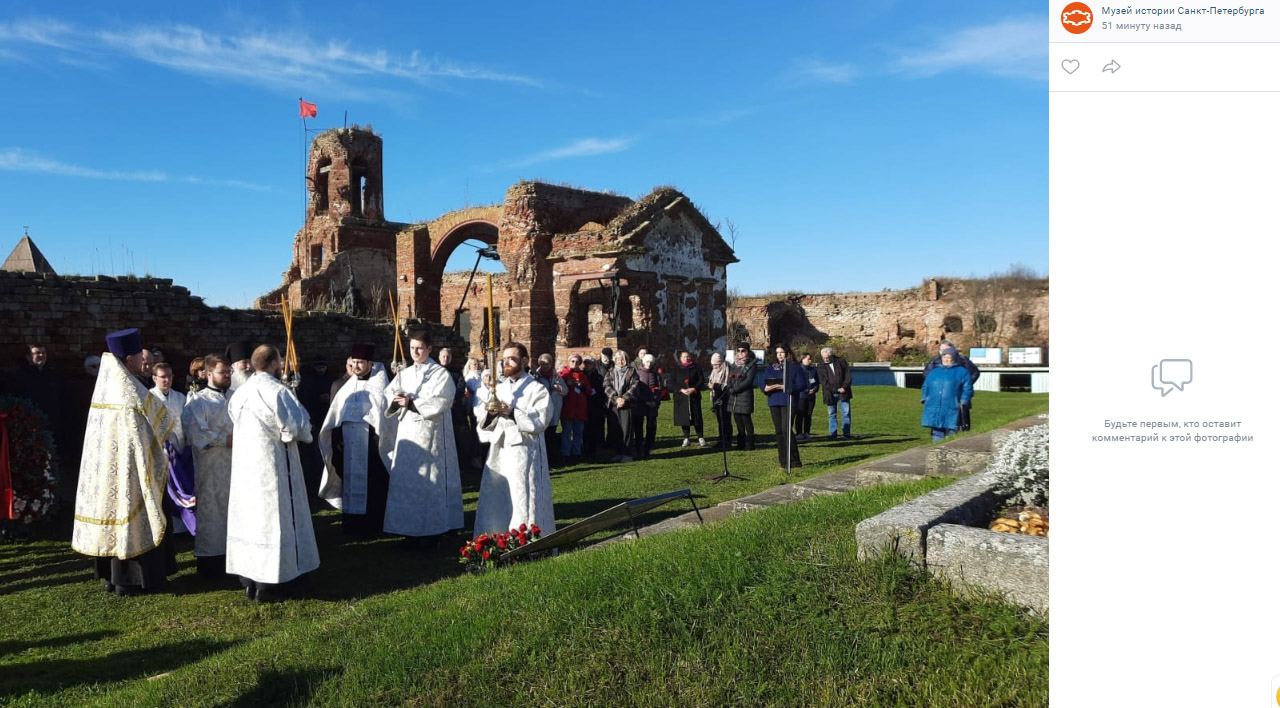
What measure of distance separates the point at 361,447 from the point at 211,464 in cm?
153

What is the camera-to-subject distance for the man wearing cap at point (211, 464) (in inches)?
253

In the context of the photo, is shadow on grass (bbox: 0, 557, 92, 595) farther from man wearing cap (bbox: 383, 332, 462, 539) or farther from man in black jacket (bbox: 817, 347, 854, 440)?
man in black jacket (bbox: 817, 347, 854, 440)

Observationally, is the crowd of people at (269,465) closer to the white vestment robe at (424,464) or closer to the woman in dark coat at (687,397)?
the white vestment robe at (424,464)

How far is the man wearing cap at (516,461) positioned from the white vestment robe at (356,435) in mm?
1678

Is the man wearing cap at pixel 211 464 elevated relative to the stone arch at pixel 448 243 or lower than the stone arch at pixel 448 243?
lower

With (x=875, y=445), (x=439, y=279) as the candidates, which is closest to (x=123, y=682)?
(x=875, y=445)

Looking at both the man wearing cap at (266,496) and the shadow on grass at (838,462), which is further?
the shadow on grass at (838,462)

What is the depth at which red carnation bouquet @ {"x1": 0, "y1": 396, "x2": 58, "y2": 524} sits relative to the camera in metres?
7.51

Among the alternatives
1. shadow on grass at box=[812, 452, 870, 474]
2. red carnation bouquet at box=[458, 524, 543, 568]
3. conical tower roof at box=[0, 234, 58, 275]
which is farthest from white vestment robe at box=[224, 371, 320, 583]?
conical tower roof at box=[0, 234, 58, 275]

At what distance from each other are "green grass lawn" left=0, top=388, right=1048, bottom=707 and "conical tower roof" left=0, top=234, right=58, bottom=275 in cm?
1597

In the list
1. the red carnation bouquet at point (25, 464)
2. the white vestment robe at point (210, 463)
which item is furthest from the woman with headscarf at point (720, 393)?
the red carnation bouquet at point (25, 464)
